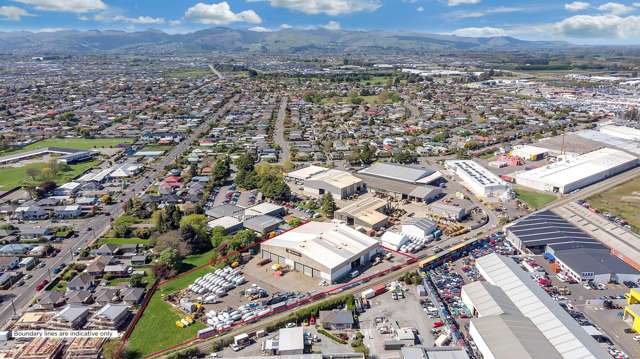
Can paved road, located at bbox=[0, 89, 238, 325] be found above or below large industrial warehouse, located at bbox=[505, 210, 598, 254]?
below

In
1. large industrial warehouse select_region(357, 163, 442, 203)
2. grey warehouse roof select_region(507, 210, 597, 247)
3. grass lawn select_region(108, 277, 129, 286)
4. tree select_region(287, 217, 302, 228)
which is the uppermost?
large industrial warehouse select_region(357, 163, 442, 203)

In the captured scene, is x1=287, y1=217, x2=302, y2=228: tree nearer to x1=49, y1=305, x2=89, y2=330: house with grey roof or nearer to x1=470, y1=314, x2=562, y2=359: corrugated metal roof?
x1=49, y1=305, x2=89, y2=330: house with grey roof

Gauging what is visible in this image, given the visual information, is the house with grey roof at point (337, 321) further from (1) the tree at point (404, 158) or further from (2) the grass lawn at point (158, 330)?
(1) the tree at point (404, 158)

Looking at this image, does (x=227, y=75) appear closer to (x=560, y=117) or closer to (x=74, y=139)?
(x=74, y=139)

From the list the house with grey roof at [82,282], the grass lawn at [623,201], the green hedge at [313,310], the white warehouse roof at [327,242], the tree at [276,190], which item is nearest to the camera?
the green hedge at [313,310]

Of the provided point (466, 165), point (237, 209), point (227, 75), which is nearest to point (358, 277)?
point (237, 209)

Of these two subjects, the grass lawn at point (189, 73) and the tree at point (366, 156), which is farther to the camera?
the grass lawn at point (189, 73)

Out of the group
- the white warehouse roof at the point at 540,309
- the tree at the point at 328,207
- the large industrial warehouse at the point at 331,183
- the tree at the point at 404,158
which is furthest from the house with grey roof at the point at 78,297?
the tree at the point at 404,158

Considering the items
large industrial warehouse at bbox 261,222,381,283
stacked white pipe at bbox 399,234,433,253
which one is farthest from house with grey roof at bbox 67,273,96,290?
stacked white pipe at bbox 399,234,433,253
